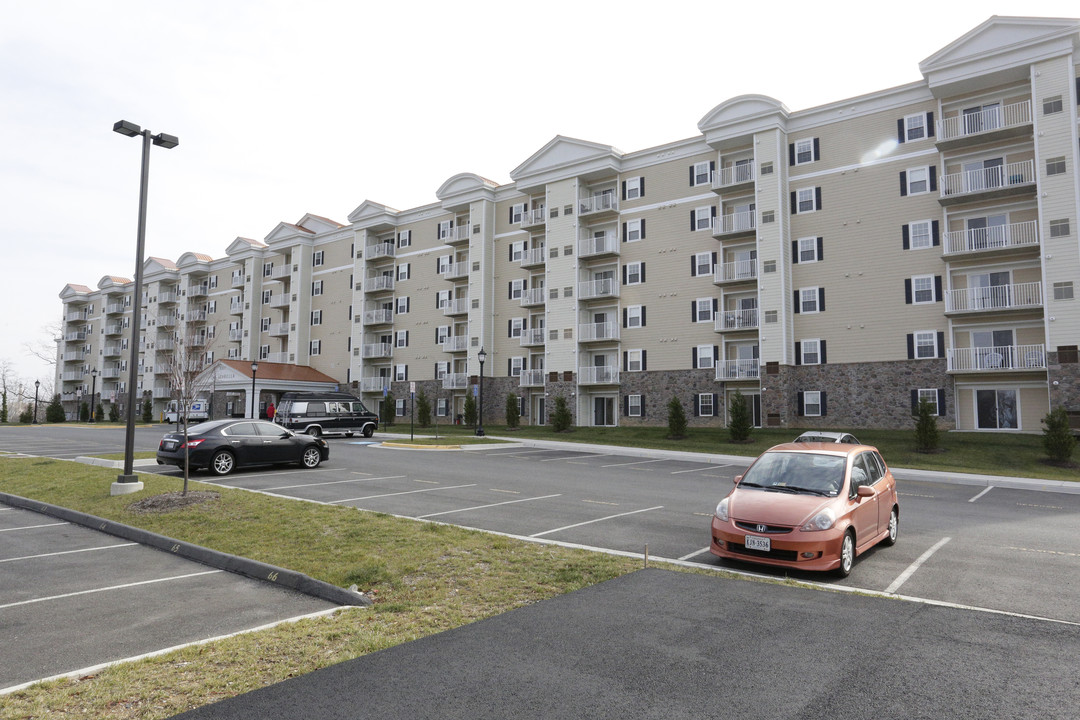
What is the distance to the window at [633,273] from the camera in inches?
1545

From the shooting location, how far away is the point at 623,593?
6504 mm

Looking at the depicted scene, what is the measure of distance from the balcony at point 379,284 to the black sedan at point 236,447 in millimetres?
34308

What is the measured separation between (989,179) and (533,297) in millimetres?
25714

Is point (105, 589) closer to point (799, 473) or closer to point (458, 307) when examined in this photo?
point (799, 473)

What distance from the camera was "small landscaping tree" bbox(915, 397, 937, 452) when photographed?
25641mm

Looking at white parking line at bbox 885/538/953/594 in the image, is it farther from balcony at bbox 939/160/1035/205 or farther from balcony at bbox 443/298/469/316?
balcony at bbox 443/298/469/316

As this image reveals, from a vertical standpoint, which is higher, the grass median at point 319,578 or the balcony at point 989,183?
the balcony at point 989,183

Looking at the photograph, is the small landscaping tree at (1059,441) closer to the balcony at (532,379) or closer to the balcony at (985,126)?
the balcony at (985,126)

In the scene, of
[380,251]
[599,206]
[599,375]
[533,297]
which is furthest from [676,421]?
[380,251]

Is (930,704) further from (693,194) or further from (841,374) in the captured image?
(693,194)

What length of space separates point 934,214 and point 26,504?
35.1 meters

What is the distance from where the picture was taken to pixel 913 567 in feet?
27.3

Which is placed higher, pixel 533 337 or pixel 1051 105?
pixel 1051 105

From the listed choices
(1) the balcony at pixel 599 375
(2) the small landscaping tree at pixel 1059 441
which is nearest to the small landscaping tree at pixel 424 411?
(1) the balcony at pixel 599 375
